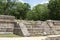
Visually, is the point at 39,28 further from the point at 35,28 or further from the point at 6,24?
the point at 6,24

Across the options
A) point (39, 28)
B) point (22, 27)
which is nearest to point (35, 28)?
point (39, 28)

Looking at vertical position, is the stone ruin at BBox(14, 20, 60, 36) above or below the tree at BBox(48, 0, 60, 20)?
below

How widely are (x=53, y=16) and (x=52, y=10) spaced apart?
0.96m

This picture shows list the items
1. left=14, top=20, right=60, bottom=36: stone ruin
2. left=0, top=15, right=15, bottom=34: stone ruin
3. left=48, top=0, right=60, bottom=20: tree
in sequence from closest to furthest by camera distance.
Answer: left=14, top=20, right=60, bottom=36: stone ruin
left=0, top=15, right=15, bottom=34: stone ruin
left=48, top=0, right=60, bottom=20: tree

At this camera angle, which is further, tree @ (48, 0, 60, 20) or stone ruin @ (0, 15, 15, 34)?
tree @ (48, 0, 60, 20)

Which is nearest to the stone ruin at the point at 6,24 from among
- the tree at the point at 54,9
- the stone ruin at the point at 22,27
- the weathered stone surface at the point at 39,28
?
the stone ruin at the point at 22,27

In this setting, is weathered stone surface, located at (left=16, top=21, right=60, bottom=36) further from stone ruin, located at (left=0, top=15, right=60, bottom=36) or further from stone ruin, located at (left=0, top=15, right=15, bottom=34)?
stone ruin, located at (left=0, top=15, right=15, bottom=34)

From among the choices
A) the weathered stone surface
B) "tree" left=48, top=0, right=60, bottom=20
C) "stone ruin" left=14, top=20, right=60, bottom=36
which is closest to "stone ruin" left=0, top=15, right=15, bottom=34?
"stone ruin" left=14, top=20, right=60, bottom=36

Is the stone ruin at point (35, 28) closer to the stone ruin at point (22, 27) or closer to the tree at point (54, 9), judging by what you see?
the stone ruin at point (22, 27)

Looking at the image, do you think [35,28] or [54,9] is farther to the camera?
[54,9]

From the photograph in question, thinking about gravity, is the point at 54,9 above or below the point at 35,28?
above

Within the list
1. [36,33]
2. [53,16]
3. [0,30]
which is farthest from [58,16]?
[0,30]

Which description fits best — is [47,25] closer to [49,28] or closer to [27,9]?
[49,28]

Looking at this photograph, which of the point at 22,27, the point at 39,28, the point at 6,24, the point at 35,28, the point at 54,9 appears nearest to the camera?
the point at 22,27
